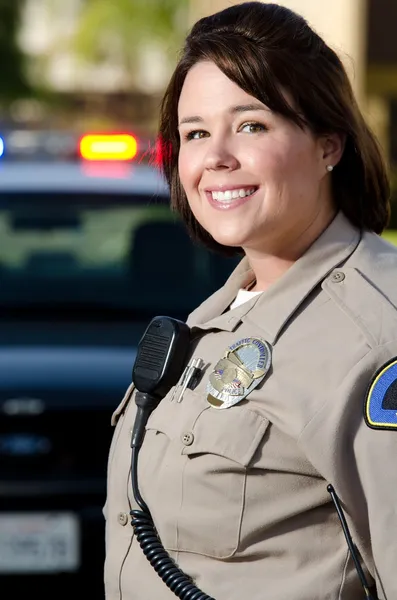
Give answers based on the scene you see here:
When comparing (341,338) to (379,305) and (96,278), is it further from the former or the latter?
(96,278)

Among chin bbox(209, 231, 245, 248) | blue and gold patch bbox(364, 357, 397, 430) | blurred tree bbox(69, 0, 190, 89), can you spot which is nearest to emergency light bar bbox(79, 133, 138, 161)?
chin bbox(209, 231, 245, 248)

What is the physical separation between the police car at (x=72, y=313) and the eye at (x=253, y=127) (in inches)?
66.2

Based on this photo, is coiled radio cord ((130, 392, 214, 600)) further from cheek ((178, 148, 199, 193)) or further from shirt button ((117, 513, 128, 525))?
cheek ((178, 148, 199, 193))

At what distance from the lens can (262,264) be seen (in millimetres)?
2316

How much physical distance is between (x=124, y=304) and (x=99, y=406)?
3.20ft

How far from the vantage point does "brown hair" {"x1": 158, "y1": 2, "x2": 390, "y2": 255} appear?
217cm

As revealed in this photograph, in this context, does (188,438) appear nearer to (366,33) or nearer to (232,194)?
(232,194)

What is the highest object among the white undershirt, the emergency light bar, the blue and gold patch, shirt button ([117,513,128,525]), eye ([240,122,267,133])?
eye ([240,122,267,133])

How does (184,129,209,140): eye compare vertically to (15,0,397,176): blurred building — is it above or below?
above

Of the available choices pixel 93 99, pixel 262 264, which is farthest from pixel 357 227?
pixel 93 99

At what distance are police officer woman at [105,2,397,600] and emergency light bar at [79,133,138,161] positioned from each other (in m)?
3.07

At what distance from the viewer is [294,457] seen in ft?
6.51

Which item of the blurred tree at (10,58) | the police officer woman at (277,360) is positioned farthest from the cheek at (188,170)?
the blurred tree at (10,58)

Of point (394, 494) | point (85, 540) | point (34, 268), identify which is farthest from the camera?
point (34, 268)
